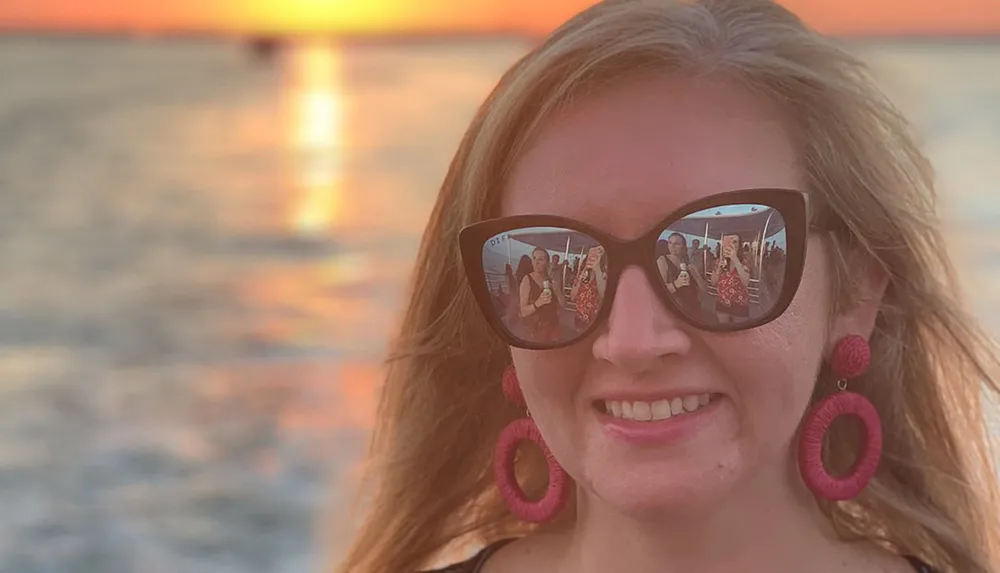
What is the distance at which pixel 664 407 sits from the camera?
1.87 m

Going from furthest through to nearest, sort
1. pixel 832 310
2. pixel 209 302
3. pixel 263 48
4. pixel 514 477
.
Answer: pixel 263 48, pixel 209 302, pixel 514 477, pixel 832 310

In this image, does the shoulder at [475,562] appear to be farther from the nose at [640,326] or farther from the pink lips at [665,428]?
the nose at [640,326]

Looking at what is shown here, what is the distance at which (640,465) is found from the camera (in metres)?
1.88

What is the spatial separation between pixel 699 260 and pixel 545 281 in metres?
0.26

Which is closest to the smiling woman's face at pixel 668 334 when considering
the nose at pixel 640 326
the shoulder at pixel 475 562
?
the nose at pixel 640 326

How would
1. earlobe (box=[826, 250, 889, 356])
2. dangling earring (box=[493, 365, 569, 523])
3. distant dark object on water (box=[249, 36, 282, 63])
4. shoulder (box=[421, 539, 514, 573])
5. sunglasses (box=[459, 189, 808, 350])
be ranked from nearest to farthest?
sunglasses (box=[459, 189, 808, 350])
earlobe (box=[826, 250, 889, 356])
dangling earring (box=[493, 365, 569, 523])
shoulder (box=[421, 539, 514, 573])
distant dark object on water (box=[249, 36, 282, 63])

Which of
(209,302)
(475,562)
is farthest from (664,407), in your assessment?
(209,302)

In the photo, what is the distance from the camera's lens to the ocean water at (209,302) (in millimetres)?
6359

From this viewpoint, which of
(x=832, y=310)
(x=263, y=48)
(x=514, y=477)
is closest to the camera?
(x=832, y=310)

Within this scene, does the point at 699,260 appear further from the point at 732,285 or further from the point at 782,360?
the point at 782,360

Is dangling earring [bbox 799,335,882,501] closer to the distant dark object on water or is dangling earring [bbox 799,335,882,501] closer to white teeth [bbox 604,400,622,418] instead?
white teeth [bbox 604,400,622,418]

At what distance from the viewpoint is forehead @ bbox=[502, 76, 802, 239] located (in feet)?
6.05

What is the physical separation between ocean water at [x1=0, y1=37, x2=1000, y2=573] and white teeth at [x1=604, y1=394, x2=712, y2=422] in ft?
3.08

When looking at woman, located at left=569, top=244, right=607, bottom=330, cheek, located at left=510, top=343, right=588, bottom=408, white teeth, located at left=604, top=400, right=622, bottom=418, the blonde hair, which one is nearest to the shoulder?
the blonde hair
